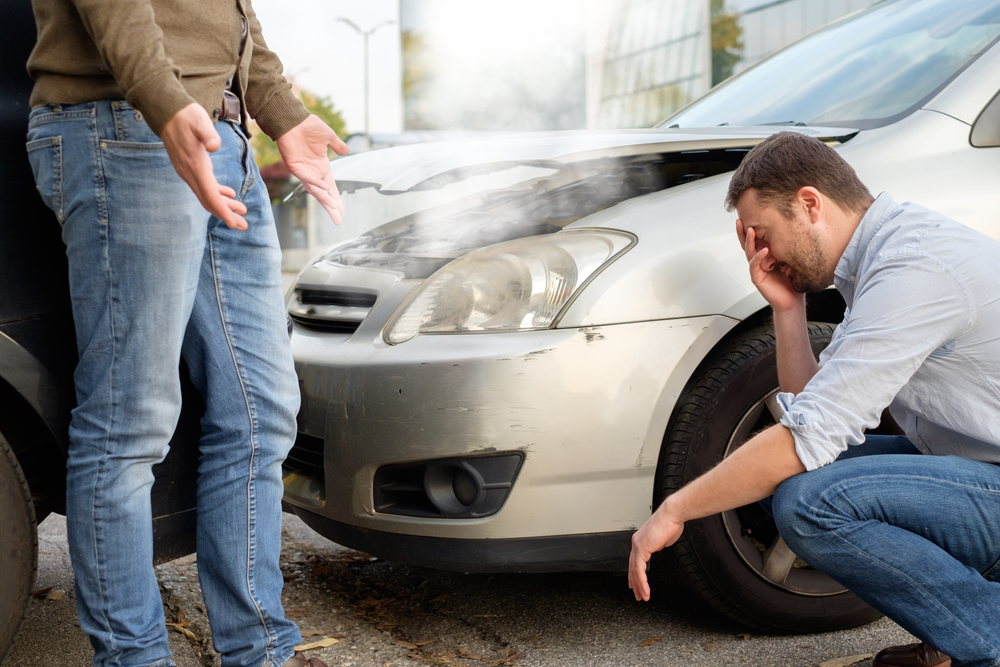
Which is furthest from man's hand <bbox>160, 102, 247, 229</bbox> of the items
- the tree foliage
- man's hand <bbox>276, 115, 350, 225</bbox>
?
the tree foliage

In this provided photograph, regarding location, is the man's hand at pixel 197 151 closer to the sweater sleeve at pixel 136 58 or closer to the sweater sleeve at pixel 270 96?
the sweater sleeve at pixel 136 58

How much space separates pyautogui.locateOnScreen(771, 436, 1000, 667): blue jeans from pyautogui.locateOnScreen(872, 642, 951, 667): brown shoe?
9.3 inches

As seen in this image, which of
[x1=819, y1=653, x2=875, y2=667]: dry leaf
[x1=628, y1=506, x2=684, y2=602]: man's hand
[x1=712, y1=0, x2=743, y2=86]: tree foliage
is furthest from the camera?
[x1=712, y1=0, x2=743, y2=86]: tree foliage

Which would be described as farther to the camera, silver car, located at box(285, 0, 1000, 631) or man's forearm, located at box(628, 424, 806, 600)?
silver car, located at box(285, 0, 1000, 631)

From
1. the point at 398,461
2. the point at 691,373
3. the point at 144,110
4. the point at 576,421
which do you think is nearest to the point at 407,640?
the point at 398,461

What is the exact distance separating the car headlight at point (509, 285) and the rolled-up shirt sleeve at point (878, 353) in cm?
54

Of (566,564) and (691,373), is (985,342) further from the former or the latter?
(566,564)

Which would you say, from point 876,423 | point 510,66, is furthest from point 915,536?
point 510,66

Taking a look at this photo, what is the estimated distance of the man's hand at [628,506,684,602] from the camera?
159 centimetres

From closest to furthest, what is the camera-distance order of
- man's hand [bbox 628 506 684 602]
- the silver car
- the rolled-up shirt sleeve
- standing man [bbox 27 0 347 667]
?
standing man [bbox 27 0 347 667] < the rolled-up shirt sleeve < man's hand [bbox 628 506 684 602] < the silver car

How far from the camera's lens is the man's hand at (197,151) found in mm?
1251

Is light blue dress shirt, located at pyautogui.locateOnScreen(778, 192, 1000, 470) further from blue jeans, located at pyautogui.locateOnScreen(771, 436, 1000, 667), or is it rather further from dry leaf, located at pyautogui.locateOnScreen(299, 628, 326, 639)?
dry leaf, located at pyautogui.locateOnScreen(299, 628, 326, 639)

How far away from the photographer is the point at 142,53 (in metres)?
1.26

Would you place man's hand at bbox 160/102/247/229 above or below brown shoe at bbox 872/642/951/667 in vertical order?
above
